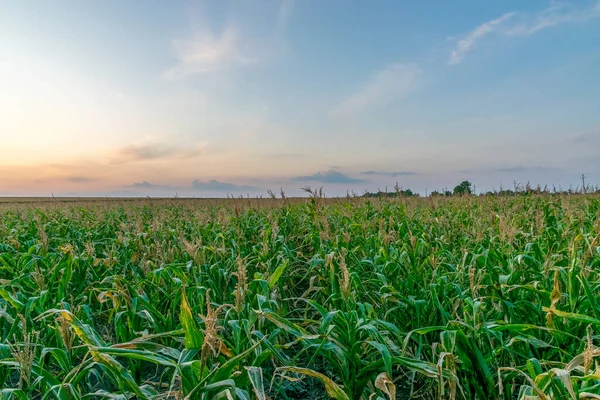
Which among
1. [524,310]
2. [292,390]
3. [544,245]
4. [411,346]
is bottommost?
[292,390]

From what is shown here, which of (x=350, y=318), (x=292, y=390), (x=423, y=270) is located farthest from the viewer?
(x=423, y=270)

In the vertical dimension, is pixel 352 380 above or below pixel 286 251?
below

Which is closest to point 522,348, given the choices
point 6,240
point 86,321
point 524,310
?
point 524,310

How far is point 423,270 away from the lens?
386cm

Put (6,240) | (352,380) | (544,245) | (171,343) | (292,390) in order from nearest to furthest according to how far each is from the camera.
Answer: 1. (352,380)
2. (292,390)
3. (171,343)
4. (544,245)
5. (6,240)

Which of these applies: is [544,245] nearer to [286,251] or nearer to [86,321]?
[286,251]

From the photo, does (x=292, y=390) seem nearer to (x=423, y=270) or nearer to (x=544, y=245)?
(x=423, y=270)

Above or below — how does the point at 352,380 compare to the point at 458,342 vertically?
below

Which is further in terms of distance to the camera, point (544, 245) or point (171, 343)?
point (544, 245)

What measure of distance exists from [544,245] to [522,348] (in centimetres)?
251

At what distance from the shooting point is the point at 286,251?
14.8 ft

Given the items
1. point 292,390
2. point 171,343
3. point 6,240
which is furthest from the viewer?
point 6,240

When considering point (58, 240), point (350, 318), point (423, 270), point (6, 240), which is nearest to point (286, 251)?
point (423, 270)

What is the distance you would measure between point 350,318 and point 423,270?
179 centimetres
